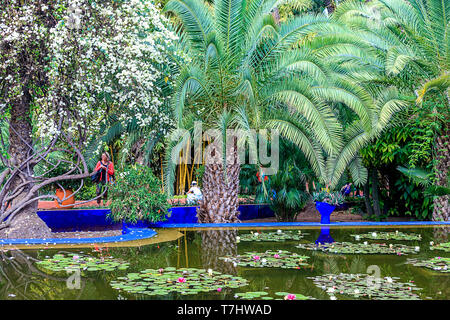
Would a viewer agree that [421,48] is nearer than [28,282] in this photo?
No

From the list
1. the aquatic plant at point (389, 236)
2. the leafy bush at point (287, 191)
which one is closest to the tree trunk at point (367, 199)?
the leafy bush at point (287, 191)

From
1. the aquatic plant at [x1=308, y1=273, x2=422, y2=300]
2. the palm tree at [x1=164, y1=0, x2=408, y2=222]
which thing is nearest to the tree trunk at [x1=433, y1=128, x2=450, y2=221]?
the palm tree at [x1=164, y1=0, x2=408, y2=222]

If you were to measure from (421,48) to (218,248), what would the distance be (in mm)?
7715

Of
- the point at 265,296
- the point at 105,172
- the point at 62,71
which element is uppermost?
the point at 62,71

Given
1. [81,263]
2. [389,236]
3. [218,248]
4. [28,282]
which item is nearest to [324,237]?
[389,236]

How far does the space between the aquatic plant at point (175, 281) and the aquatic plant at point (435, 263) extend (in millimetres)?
2757

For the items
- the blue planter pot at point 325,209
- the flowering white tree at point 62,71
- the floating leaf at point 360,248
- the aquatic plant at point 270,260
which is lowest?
the aquatic plant at point 270,260

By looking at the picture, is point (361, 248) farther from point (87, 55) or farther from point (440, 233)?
point (87, 55)

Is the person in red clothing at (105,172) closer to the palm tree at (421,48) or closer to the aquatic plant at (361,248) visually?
the aquatic plant at (361,248)

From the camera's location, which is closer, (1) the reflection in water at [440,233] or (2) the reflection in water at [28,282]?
(2) the reflection in water at [28,282]

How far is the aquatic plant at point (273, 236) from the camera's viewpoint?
412 inches

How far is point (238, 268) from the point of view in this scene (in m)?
7.60

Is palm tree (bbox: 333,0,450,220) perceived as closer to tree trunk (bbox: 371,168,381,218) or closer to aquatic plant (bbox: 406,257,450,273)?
tree trunk (bbox: 371,168,381,218)
